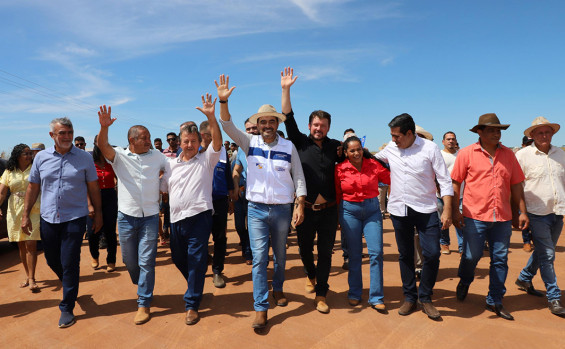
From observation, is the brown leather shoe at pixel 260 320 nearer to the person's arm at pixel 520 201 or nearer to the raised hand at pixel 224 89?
the raised hand at pixel 224 89

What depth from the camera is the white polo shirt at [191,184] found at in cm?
367

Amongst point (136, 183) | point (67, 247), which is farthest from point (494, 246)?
point (67, 247)

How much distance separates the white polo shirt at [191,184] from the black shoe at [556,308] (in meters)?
4.11

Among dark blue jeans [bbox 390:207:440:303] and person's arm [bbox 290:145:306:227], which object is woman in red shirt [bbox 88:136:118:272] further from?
dark blue jeans [bbox 390:207:440:303]

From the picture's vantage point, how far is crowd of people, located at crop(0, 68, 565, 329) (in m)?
3.64

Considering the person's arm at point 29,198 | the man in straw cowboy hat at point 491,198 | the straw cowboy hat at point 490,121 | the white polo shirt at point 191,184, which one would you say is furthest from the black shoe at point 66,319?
the straw cowboy hat at point 490,121

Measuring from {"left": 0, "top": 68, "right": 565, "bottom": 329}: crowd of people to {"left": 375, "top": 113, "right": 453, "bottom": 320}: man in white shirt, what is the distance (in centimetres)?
1

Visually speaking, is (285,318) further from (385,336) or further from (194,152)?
(194,152)

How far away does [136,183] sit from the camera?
3.75 meters

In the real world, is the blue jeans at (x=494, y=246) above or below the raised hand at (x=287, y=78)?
below

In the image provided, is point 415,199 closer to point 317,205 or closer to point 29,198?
point 317,205

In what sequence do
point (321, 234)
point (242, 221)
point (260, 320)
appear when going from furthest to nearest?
point (242, 221)
point (321, 234)
point (260, 320)

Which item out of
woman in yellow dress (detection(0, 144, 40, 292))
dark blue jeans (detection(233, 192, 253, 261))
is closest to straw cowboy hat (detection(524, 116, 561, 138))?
dark blue jeans (detection(233, 192, 253, 261))

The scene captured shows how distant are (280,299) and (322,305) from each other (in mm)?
536
